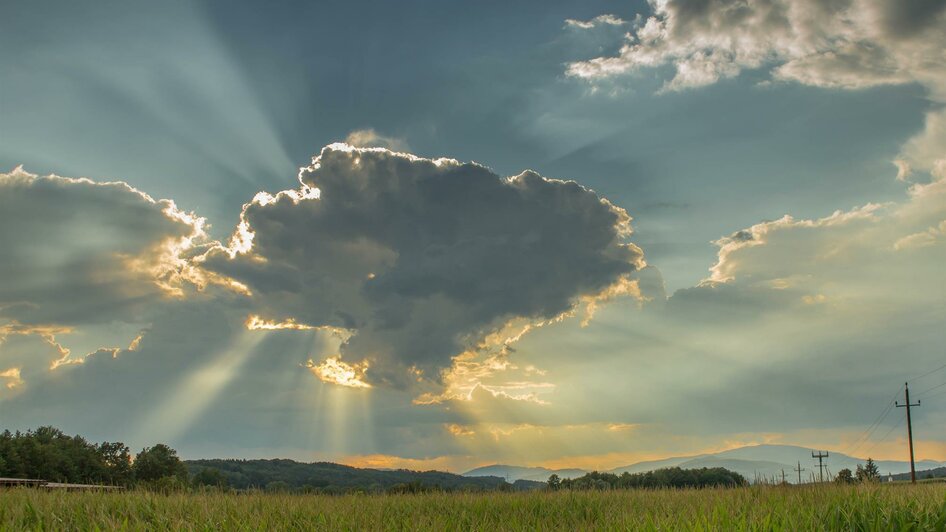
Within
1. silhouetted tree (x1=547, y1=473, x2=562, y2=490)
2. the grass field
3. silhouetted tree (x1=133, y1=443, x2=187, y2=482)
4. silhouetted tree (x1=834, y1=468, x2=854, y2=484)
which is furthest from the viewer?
silhouetted tree (x1=133, y1=443, x2=187, y2=482)

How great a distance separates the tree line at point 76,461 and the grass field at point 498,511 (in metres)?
71.7

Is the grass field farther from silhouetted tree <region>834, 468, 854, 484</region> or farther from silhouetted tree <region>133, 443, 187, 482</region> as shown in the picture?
silhouetted tree <region>133, 443, 187, 482</region>

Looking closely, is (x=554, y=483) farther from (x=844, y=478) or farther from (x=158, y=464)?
(x=158, y=464)

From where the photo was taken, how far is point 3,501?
1680 centimetres

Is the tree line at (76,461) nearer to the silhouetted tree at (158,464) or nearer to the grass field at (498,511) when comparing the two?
the silhouetted tree at (158,464)

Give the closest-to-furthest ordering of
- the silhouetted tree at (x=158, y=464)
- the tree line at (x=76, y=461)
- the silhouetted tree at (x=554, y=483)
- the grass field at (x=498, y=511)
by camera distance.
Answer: the grass field at (x=498, y=511)
the silhouetted tree at (x=554, y=483)
the tree line at (x=76, y=461)
the silhouetted tree at (x=158, y=464)

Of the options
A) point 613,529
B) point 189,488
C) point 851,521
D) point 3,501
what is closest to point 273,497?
point 189,488

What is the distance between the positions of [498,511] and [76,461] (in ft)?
342

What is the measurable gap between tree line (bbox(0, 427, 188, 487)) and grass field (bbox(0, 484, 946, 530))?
7167 cm

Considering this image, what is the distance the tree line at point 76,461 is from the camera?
92.0 metres

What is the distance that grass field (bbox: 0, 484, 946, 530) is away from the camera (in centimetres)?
1177

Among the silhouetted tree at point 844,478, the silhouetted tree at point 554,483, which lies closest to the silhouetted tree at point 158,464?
the silhouetted tree at point 554,483

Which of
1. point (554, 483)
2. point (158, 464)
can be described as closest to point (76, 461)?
point (158, 464)

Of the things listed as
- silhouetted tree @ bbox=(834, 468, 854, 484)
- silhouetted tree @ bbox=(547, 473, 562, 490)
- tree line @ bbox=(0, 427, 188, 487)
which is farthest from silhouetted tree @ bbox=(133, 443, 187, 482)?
silhouetted tree @ bbox=(834, 468, 854, 484)
